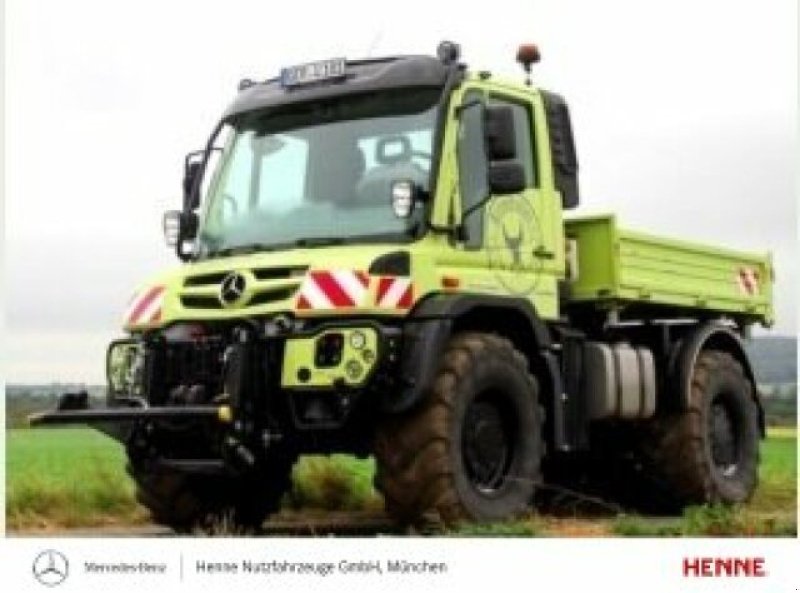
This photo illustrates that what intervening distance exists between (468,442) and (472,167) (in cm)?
127

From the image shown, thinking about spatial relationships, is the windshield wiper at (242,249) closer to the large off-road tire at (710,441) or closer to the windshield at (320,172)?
the windshield at (320,172)

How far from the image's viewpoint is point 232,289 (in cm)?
893

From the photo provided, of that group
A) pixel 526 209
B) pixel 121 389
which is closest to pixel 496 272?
pixel 526 209

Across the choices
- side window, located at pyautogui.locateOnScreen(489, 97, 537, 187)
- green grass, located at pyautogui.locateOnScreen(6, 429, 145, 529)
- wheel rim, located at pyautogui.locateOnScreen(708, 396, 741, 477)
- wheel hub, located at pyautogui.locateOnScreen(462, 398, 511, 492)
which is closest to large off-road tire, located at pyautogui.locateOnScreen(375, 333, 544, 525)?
wheel hub, located at pyautogui.locateOnScreen(462, 398, 511, 492)

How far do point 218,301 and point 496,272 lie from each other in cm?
129

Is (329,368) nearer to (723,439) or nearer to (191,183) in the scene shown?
(191,183)

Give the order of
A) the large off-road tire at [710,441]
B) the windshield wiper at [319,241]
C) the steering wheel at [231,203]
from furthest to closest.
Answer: the large off-road tire at [710,441], the steering wheel at [231,203], the windshield wiper at [319,241]

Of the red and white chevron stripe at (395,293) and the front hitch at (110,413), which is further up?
the red and white chevron stripe at (395,293)

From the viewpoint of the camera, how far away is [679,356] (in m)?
10.7

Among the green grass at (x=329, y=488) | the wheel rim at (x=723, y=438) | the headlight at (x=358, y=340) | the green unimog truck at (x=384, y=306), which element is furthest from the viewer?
the wheel rim at (x=723, y=438)

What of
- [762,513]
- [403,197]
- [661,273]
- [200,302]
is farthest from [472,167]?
[762,513]

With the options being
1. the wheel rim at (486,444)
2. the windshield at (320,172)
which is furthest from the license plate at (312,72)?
the wheel rim at (486,444)

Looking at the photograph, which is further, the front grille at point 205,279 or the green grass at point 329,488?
the green grass at point 329,488
